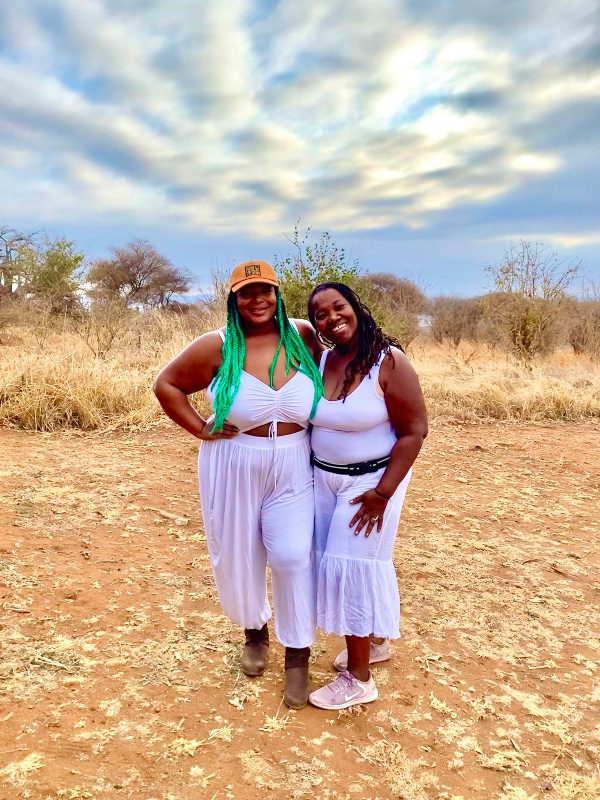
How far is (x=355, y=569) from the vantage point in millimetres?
2045

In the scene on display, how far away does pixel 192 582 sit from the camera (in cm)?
315

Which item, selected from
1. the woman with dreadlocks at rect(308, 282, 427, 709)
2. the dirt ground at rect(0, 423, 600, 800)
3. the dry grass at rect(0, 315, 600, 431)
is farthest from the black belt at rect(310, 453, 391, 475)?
the dry grass at rect(0, 315, 600, 431)

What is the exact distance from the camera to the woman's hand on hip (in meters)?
2.10

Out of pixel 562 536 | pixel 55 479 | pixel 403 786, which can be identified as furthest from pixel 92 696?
pixel 562 536

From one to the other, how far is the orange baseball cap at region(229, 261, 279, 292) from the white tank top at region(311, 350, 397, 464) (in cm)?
46

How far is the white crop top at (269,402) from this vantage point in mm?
2033

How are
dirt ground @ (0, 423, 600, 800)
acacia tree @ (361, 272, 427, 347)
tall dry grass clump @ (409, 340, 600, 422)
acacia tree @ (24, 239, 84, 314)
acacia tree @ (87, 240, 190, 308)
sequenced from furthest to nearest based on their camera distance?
acacia tree @ (87, 240, 190, 308)
acacia tree @ (24, 239, 84, 314)
acacia tree @ (361, 272, 427, 347)
tall dry grass clump @ (409, 340, 600, 422)
dirt ground @ (0, 423, 600, 800)

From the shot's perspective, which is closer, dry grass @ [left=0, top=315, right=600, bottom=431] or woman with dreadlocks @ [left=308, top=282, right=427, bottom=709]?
woman with dreadlocks @ [left=308, top=282, right=427, bottom=709]

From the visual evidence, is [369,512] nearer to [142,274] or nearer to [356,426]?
[356,426]

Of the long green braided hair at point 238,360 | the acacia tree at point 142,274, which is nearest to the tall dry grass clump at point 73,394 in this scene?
the long green braided hair at point 238,360

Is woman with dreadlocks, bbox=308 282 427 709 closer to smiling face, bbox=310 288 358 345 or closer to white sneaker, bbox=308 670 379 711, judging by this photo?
smiling face, bbox=310 288 358 345

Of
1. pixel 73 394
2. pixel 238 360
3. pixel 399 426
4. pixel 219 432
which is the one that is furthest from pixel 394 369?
pixel 73 394

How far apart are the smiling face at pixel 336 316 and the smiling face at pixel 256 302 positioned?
0.55 feet

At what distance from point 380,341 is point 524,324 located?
33.3 feet
